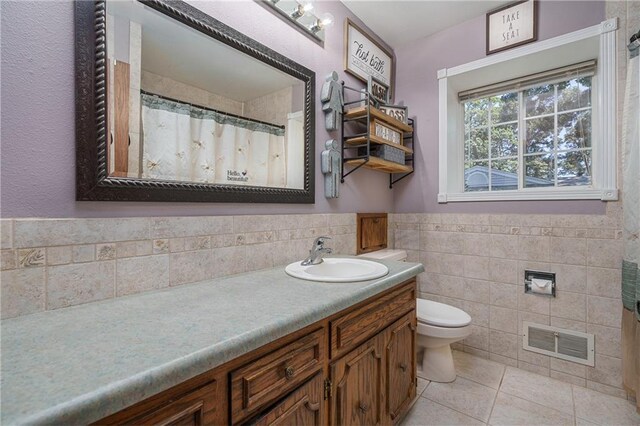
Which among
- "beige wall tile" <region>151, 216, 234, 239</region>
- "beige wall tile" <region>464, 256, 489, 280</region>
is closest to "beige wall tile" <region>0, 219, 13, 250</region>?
"beige wall tile" <region>151, 216, 234, 239</region>

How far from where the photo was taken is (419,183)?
251 cm

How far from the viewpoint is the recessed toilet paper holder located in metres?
1.94

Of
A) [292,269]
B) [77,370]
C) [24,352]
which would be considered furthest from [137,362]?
[292,269]

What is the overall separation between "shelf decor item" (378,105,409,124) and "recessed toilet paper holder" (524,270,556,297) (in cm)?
145

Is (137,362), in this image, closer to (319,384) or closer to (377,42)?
(319,384)

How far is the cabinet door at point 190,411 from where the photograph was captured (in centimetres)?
57

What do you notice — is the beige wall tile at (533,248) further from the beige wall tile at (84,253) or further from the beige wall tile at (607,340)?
the beige wall tile at (84,253)

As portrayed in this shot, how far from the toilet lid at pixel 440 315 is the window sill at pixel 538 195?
85 cm

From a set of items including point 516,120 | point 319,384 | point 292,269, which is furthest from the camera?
point 516,120

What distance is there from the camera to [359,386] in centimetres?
115

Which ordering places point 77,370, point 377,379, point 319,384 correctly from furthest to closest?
1. point 377,379
2. point 319,384
3. point 77,370

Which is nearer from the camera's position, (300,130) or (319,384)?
(319,384)

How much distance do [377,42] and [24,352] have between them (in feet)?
8.85

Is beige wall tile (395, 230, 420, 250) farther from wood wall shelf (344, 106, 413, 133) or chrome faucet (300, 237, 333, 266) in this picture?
chrome faucet (300, 237, 333, 266)
